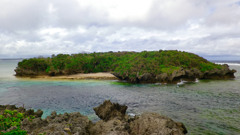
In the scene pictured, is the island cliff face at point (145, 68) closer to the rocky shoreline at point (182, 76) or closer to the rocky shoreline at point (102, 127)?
the rocky shoreline at point (182, 76)

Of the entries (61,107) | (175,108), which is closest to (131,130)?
(175,108)

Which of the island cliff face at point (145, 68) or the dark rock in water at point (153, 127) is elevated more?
the island cliff face at point (145, 68)

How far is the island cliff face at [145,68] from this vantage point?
4962cm

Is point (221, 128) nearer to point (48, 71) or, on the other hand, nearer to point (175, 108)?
point (175, 108)

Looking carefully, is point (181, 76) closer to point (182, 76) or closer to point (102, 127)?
point (182, 76)

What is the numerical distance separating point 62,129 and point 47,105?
1767 cm

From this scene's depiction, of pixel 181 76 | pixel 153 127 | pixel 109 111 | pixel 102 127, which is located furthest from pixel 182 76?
pixel 102 127

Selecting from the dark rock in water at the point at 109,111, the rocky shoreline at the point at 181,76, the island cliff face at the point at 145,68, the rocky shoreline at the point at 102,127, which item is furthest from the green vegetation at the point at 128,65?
the rocky shoreline at the point at 102,127

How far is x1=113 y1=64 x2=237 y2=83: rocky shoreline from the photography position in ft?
157

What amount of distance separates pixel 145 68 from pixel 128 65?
23.3 ft

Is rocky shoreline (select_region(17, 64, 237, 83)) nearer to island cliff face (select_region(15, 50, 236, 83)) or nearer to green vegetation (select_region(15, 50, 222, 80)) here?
island cliff face (select_region(15, 50, 236, 83))

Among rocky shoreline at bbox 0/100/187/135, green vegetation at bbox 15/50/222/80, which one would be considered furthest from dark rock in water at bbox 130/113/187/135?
green vegetation at bbox 15/50/222/80

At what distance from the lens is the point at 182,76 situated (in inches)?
1964

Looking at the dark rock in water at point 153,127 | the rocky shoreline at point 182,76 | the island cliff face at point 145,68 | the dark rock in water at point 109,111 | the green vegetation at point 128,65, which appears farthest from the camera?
the green vegetation at point 128,65
